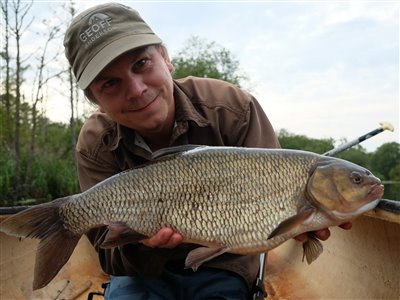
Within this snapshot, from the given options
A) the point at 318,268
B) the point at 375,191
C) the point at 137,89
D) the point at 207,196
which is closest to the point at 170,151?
the point at 207,196

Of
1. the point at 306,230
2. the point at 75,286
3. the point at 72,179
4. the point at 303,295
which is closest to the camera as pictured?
the point at 306,230

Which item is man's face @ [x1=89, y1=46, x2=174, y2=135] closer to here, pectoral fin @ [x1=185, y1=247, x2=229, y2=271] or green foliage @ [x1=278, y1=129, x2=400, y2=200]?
pectoral fin @ [x1=185, y1=247, x2=229, y2=271]

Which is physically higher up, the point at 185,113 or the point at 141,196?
the point at 185,113

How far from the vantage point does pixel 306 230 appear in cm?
220

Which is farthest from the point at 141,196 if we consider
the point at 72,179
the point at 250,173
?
the point at 72,179

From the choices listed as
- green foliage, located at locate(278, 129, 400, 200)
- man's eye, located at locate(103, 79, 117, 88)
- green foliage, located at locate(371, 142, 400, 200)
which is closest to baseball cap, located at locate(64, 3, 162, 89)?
man's eye, located at locate(103, 79, 117, 88)

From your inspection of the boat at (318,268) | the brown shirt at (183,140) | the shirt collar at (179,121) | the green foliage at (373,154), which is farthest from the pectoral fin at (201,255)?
the green foliage at (373,154)

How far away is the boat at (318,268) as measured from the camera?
3174mm

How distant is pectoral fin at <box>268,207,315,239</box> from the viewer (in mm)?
2125

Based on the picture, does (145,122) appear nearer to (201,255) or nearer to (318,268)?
(201,255)

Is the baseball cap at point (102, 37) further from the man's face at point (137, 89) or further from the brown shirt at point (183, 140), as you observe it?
the brown shirt at point (183, 140)

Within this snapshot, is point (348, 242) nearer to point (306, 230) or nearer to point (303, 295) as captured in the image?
point (303, 295)

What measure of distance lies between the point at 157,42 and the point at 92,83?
0.41m

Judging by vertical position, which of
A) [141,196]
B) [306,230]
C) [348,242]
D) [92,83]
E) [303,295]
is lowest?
[303,295]
